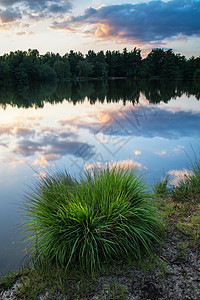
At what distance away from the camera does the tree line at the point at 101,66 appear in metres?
69.7

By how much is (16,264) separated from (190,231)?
243 cm

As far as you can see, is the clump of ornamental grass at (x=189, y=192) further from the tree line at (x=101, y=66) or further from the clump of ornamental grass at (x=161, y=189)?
the tree line at (x=101, y=66)

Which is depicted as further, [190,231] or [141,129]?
[141,129]

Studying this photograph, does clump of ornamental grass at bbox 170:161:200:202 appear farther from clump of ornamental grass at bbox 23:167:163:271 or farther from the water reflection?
the water reflection

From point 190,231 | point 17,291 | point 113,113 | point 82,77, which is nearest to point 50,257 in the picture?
point 17,291

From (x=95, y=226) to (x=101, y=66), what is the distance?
3684 inches

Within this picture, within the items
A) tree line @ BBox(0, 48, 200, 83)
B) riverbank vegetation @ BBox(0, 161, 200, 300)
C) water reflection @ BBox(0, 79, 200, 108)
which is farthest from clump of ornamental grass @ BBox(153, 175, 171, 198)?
tree line @ BBox(0, 48, 200, 83)

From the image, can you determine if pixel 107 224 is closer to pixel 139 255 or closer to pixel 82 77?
pixel 139 255

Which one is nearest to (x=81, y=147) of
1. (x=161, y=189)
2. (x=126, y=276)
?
(x=161, y=189)

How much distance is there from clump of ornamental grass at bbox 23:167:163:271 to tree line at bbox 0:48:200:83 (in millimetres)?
67796

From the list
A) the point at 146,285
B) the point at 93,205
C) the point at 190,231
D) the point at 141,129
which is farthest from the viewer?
the point at 141,129

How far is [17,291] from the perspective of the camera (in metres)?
2.42

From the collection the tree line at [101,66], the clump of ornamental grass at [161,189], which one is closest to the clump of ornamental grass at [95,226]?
the clump of ornamental grass at [161,189]

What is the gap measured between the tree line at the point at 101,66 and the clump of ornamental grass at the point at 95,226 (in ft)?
222
